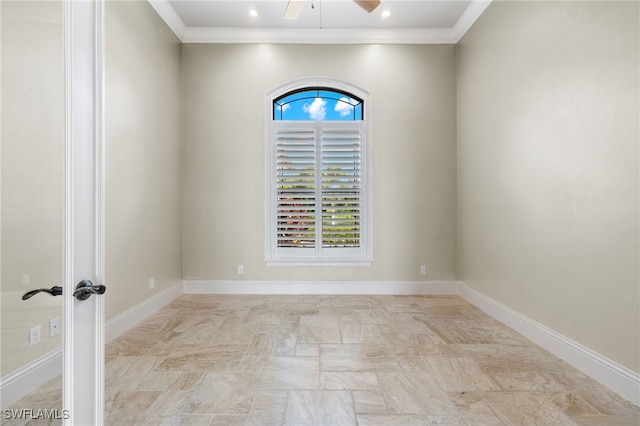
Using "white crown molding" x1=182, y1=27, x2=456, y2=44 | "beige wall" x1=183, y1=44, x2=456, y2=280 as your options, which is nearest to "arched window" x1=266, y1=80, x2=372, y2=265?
"beige wall" x1=183, y1=44, x2=456, y2=280

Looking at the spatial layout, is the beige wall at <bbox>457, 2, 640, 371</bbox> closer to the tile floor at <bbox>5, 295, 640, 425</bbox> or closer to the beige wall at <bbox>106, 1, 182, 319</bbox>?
the tile floor at <bbox>5, 295, 640, 425</bbox>

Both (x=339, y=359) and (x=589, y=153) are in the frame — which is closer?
(x=589, y=153)

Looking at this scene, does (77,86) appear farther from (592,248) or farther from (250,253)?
(250,253)

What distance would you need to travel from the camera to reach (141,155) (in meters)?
3.47

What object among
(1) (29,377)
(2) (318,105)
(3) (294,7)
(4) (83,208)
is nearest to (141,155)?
(3) (294,7)

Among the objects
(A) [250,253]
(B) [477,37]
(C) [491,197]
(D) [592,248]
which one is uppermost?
(B) [477,37]

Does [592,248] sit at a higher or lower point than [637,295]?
higher

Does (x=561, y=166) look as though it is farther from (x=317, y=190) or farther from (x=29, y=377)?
(x=29, y=377)

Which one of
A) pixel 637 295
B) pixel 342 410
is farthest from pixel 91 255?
pixel 637 295

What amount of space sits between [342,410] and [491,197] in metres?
2.82

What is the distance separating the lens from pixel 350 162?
4.52m

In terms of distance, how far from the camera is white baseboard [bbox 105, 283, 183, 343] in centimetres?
296

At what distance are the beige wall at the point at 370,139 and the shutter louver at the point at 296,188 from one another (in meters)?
0.27

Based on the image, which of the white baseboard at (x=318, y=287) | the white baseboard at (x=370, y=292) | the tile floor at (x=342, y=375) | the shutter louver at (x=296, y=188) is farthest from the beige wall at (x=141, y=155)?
the shutter louver at (x=296, y=188)
